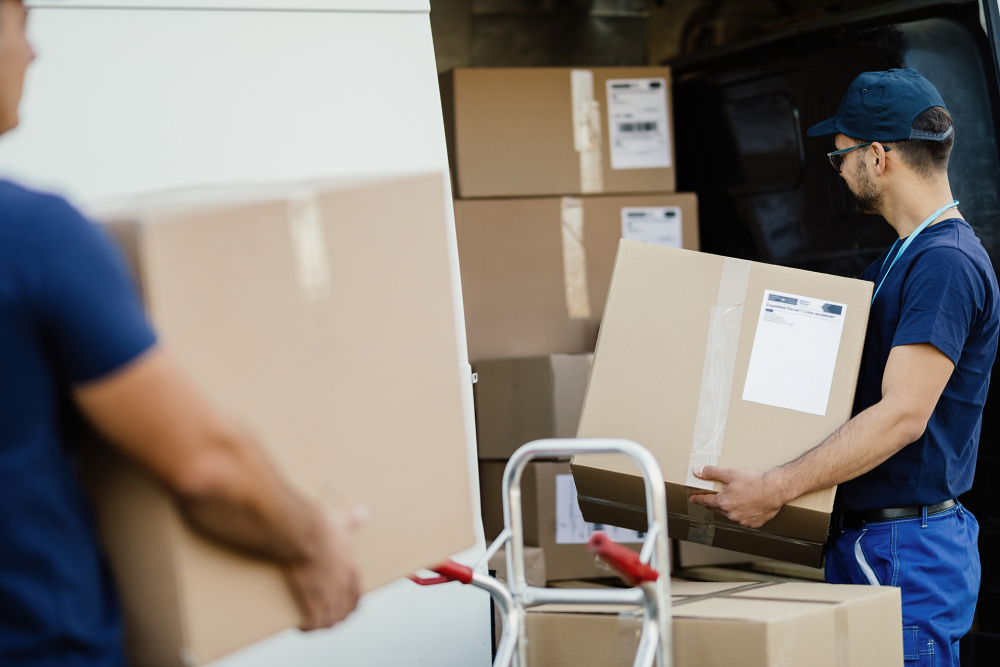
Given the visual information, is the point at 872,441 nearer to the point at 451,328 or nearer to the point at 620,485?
the point at 620,485

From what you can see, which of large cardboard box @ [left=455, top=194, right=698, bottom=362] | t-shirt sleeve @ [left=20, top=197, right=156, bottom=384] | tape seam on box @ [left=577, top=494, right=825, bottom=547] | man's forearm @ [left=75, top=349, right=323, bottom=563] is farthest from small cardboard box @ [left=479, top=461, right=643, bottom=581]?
t-shirt sleeve @ [left=20, top=197, right=156, bottom=384]

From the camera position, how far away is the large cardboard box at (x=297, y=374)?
0.85 meters

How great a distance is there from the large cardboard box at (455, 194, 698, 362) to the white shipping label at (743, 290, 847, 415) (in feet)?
2.74

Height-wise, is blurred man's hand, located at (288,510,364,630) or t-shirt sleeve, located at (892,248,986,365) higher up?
t-shirt sleeve, located at (892,248,986,365)

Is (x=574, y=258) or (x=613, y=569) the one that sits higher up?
(x=574, y=258)

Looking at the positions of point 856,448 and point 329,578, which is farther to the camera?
point 856,448

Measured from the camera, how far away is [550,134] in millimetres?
2457

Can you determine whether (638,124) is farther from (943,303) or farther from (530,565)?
(530,565)

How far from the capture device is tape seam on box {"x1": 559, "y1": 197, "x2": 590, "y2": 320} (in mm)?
2443

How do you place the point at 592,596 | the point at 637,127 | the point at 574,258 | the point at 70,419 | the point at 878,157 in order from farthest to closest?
the point at 637,127 < the point at 574,258 < the point at 878,157 < the point at 592,596 < the point at 70,419

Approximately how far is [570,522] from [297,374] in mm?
1532

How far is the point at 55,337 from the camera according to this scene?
30.2 inches

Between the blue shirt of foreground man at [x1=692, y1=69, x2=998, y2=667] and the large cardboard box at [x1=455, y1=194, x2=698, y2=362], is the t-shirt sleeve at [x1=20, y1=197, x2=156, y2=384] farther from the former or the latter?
the large cardboard box at [x1=455, y1=194, x2=698, y2=362]

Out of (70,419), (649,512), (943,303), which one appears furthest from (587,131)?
(70,419)
